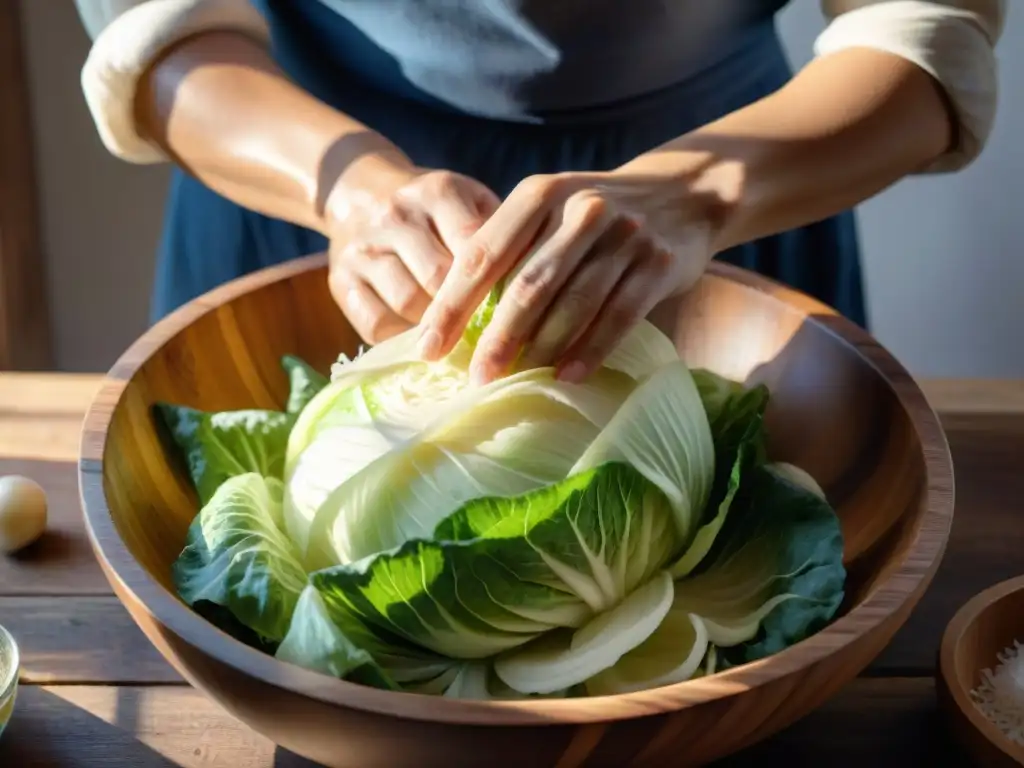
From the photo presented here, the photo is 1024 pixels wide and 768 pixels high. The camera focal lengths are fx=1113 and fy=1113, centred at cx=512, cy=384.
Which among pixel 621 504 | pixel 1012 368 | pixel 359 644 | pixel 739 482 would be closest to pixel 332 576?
pixel 359 644

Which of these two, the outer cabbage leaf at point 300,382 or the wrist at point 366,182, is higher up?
the wrist at point 366,182

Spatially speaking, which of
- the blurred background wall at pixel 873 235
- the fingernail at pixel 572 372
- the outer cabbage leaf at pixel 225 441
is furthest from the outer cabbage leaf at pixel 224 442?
the blurred background wall at pixel 873 235

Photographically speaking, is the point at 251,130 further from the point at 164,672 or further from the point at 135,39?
the point at 164,672

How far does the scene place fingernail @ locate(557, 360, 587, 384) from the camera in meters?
0.61

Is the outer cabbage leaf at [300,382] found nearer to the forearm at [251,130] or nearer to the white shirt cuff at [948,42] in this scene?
the forearm at [251,130]

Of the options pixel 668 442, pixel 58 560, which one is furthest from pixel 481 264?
pixel 58 560

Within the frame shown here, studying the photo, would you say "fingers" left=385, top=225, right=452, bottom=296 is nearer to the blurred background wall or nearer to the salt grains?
the salt grains

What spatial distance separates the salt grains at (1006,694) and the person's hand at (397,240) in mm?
381

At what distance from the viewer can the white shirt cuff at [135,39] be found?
82cm

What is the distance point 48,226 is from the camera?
68.4 inches

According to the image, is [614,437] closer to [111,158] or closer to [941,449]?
[941,449]

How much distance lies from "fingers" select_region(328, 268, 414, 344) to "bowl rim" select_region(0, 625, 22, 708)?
0.27 metres

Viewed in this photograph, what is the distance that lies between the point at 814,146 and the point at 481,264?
282 millimetres

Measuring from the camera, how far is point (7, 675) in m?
0.61
